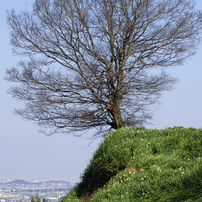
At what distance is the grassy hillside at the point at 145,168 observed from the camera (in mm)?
4860

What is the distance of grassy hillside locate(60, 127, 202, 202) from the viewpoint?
4860 millimetres

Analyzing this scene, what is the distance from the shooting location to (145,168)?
676 cm

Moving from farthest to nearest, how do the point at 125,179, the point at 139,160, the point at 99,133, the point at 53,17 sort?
the point at 99,133, the point at 53,17, the point at 139,160, the point at 125,179

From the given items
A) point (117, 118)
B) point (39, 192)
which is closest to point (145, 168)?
point (117, 118)

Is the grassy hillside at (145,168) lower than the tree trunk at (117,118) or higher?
lower

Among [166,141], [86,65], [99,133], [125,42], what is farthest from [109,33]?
[166,141]

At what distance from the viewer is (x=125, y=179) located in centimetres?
639

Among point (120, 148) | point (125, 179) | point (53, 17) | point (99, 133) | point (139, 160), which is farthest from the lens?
point (99, 133)

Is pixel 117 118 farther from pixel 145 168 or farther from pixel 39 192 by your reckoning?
pixel 39 192

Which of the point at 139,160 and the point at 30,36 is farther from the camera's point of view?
the point at 30,36

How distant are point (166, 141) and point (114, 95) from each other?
503cm

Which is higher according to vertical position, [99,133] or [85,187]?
[99,133]

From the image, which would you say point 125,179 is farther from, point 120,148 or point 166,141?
point 166,141

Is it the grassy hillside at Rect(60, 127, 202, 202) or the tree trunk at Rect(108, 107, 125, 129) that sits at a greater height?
the tree trunk at Rect(108, 107, 125, 129)
